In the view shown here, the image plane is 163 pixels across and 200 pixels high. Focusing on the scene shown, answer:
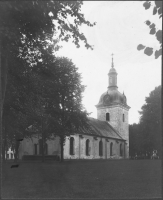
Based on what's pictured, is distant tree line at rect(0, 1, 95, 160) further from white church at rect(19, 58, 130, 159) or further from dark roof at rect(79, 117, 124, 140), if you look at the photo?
dark roof at rect(79, 117, 124, 140)

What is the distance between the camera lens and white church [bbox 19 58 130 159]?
138ft

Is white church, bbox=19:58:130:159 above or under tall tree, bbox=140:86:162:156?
under

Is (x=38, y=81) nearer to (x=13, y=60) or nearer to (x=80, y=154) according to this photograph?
(x=13, y=60)

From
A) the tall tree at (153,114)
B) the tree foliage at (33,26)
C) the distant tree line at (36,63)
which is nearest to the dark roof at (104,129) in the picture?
the tall tree at (153,114)

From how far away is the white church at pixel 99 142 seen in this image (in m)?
42.2

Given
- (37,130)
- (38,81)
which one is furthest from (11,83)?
(37,130)

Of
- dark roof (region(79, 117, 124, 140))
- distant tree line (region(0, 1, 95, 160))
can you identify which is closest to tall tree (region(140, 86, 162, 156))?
distant tree line (region(0, 1, 95, 160))

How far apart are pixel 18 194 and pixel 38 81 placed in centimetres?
555

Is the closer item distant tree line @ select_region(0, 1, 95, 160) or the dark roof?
distant tree line @ select_region(0, 1, 95, 160)

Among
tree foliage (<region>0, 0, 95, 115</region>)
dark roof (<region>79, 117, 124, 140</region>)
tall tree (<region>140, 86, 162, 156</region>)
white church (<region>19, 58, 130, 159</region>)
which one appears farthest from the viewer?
dark roof (<region>79, 117, 124, 140</region>)

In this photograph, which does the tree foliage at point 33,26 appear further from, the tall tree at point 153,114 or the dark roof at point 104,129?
the dark roof at point 104,129

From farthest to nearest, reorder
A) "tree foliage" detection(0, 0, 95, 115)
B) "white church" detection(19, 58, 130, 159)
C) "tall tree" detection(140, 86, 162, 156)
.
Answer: "white church" detection(19, 58, 130, 159) < "tall tree" detection(140, 86, 162, 156) < "tree foliage" detection(0, 0, 95, 115)

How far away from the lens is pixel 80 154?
47312 mm

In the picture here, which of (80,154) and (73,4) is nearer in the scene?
(73,4)
